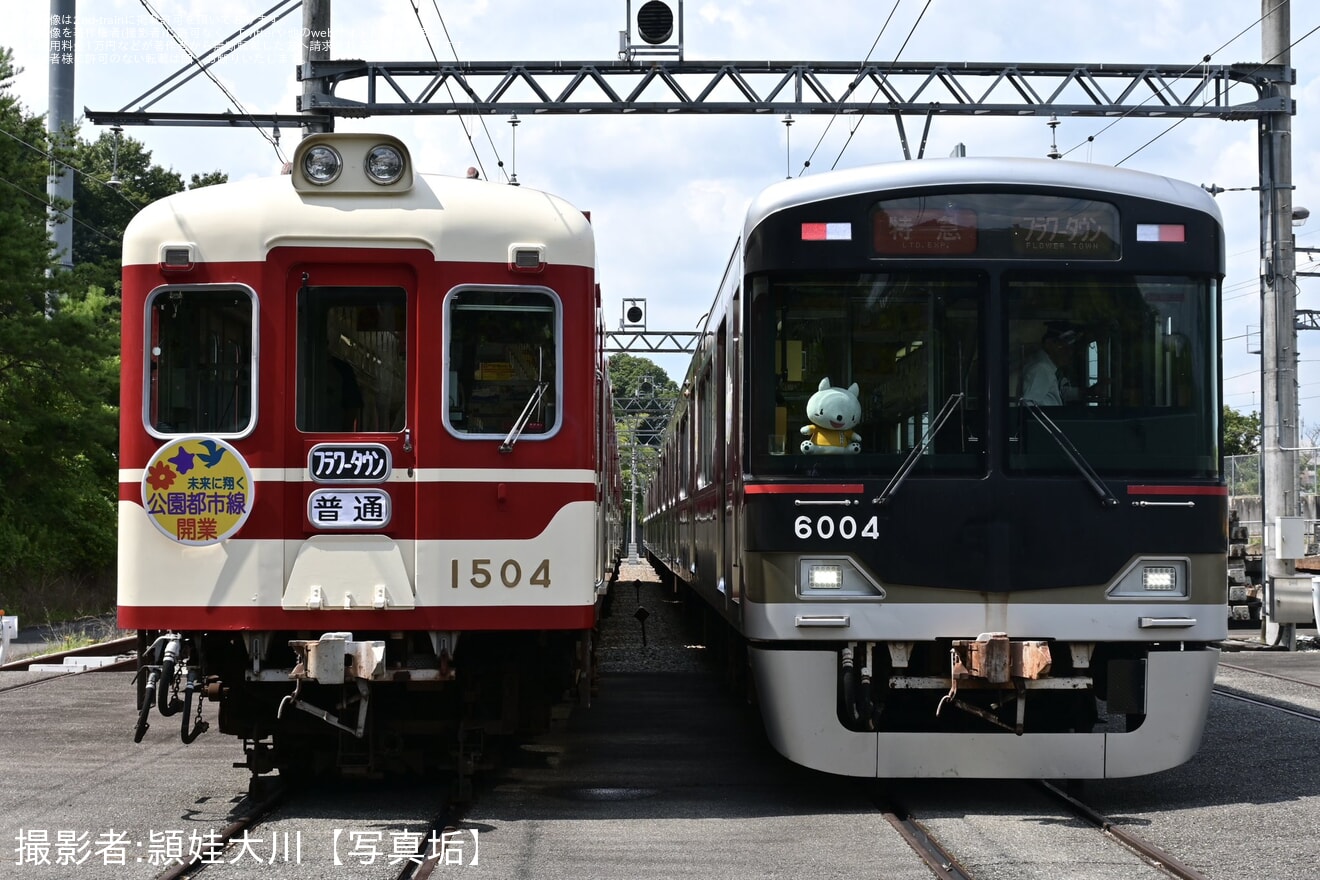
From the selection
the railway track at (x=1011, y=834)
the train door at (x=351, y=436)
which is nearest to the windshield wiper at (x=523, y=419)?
the train door at (x=351, y=436)

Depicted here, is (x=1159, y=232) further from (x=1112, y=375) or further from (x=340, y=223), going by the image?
(x=340, y=223)

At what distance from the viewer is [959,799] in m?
7.38

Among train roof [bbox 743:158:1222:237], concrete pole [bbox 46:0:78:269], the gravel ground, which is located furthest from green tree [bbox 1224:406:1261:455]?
train roof [bbox 743:158:1222:237]

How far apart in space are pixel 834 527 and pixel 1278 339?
11.6 m

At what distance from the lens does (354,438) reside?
7023mm

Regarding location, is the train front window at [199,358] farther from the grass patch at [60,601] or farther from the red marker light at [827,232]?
the grass patch at [60,601]

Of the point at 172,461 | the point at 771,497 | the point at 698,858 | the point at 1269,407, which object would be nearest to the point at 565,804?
the point at 698,858

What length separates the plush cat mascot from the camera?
7066 mm

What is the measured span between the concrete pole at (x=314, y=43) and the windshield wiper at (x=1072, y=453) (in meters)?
9.27

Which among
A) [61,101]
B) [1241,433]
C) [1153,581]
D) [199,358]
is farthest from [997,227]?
[1241,433]

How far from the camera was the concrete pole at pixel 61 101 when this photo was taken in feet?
77.9

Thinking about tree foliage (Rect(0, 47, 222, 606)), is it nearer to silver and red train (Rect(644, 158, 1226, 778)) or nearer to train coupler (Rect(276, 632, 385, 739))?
train coupler (Rect(276, 632, 385, 739))

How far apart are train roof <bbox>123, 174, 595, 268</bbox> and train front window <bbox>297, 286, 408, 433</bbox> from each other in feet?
0.86

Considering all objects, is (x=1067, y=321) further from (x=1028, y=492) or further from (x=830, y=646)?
(x=830, y=646)
